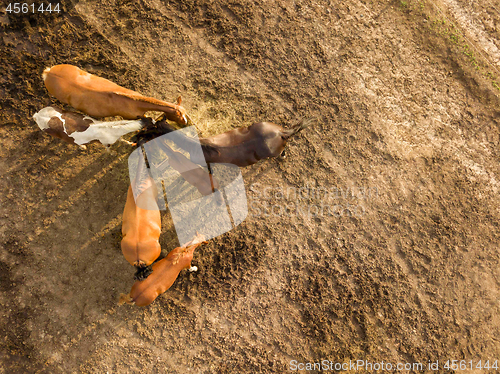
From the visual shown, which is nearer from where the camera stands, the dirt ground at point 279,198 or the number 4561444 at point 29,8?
the dirt ground at point 279,198

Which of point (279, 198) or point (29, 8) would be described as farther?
point (279, 198)

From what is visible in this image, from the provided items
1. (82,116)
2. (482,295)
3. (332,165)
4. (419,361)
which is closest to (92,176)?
(82,116)

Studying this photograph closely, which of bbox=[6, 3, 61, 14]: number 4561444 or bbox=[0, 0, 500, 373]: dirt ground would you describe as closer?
bbox=[0, 0, 500, 373]: dirt ground

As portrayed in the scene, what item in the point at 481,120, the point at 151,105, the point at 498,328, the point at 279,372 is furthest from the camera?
the point at 481,120

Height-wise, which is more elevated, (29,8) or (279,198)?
(29,8)

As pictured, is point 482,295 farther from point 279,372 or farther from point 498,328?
point 279,372
